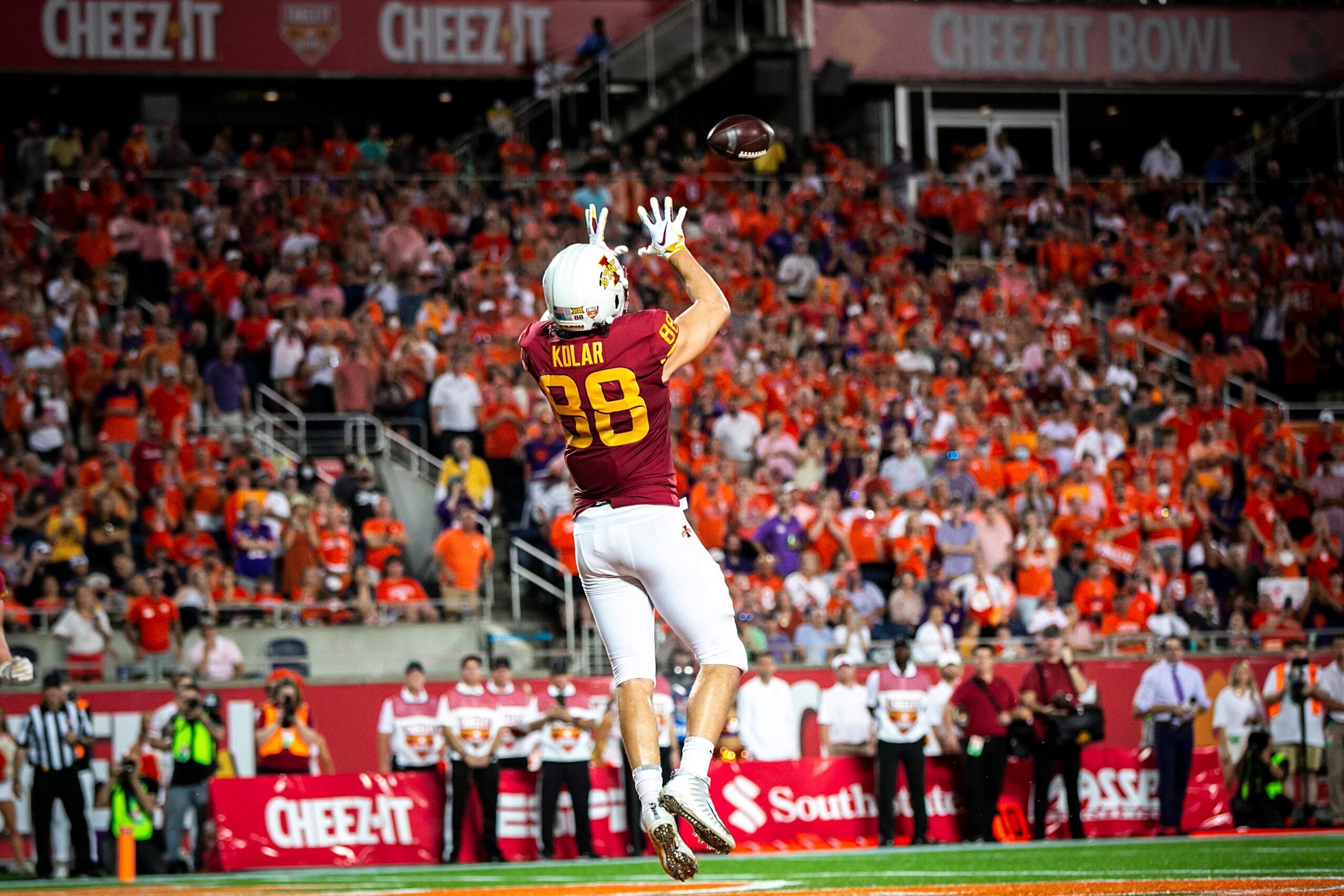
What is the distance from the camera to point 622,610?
7.23 meters

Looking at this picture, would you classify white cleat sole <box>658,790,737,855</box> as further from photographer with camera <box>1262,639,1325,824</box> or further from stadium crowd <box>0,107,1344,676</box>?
photographer with camera <box>1262,639,1325,824</box>

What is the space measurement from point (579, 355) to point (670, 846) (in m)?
1.90

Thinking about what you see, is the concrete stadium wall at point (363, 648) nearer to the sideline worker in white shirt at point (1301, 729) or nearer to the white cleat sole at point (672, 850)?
the sideline worker in white shirt at point (1301, 729)

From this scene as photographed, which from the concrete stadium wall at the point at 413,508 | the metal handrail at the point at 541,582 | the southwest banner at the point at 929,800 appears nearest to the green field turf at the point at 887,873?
the southwest banner at the point at 929,800

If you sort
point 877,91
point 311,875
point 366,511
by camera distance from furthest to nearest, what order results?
point 877,91, point 366,511, point 311,875

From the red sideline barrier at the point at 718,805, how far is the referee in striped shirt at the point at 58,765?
1197mm

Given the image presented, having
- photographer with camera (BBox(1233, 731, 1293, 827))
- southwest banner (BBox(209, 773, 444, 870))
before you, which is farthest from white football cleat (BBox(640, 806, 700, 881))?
photographer with camera (BBox(1233, 731, 1293, 827))

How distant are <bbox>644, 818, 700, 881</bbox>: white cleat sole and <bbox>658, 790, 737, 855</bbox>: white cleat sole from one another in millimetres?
63

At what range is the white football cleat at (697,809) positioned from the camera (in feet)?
21.6

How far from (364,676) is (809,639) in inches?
170

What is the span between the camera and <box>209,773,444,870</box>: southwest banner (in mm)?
15305

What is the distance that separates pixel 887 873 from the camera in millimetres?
12133

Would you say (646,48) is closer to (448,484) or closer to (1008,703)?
(448,484)

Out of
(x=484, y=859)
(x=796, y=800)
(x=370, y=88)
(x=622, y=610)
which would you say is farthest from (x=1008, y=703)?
(x=370, y=88)
